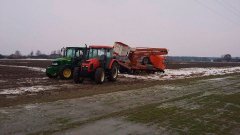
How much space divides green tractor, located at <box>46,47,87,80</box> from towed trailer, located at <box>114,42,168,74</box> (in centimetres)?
660

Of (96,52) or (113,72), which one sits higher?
(96,52)

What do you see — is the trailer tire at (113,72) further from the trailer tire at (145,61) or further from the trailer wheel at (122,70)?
the trailer tire at (145,61)

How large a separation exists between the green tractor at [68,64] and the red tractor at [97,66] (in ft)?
3.30

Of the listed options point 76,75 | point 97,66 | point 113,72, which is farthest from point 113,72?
point 76,75

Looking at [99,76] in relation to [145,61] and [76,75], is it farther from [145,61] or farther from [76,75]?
[145,61]

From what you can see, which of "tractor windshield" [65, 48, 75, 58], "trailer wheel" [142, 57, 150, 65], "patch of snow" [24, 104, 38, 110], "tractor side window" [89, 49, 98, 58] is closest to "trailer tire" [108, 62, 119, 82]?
"tractor side window" [89, 49, 98, 58]

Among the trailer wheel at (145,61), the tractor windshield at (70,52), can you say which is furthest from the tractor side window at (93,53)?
the trailer wheel at (145,61)

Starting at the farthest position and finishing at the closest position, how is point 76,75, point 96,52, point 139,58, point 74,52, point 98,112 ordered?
point 139,58
point 74,52
point 96,52
point 76,75
point 98,112

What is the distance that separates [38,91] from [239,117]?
937cm

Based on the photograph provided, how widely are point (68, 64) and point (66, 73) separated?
60cm

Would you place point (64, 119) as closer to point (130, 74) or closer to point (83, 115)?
point (83, 115)

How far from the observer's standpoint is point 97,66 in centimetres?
2273

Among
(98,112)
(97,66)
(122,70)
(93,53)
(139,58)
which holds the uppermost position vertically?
(93,53)

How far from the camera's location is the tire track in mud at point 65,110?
9.45m
